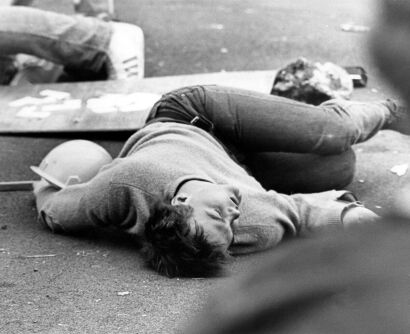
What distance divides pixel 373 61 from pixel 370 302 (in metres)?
0.13

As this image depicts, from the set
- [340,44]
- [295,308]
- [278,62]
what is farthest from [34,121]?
[295,308]

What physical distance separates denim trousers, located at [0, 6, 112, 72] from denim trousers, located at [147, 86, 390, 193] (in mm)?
1283

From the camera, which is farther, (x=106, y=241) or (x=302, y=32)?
(x=302, y=32)

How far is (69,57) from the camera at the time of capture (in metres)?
4.25

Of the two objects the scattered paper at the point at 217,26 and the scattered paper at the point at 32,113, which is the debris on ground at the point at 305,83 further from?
the scattered paper at the point at 217,26

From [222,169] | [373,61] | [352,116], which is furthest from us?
[352,116]

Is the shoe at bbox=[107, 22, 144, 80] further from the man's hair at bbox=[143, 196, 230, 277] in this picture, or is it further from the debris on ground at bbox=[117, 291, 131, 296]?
the debris on ground at bbox=[117, 291, 131, 296]

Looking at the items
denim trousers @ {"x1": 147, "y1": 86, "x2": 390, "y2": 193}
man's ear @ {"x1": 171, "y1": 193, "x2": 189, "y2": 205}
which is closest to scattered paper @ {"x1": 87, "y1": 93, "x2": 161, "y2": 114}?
denim trousers @ {"x1": 147, "y1": 86, "x2": 390, "y2": 193}

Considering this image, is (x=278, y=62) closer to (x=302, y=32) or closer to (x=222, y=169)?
(x=302, y=32)

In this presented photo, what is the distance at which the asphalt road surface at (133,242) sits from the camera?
7.20 ft

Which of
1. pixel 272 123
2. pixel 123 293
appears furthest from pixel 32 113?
pixel 123 293

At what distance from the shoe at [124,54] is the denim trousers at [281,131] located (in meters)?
1.28

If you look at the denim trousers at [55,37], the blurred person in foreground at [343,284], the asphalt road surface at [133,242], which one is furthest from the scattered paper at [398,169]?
the blurred person in foreground at [343,284]

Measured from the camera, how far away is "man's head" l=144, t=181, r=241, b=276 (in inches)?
92.2
